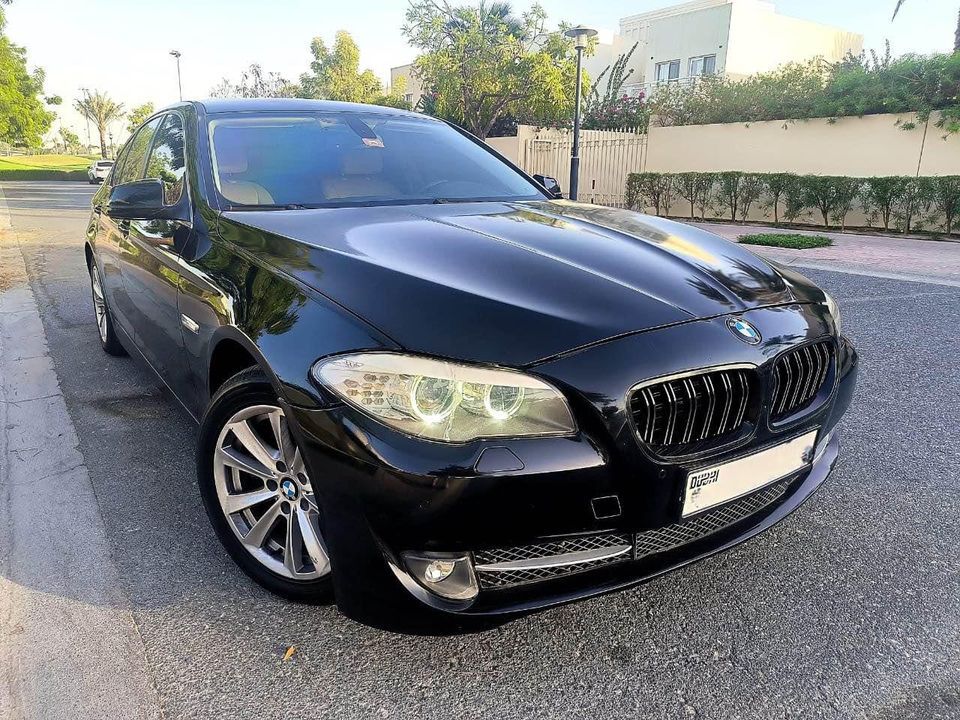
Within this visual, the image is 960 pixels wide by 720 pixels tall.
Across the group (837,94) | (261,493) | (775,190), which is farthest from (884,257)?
(261,493)

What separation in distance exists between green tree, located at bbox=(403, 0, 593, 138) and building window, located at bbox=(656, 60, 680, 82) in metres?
11.0

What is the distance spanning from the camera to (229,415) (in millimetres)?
2133

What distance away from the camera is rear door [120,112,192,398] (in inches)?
107

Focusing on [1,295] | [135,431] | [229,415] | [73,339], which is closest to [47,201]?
[1,295]

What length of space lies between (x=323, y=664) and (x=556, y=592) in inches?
26.9

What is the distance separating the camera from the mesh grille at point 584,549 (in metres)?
1.67

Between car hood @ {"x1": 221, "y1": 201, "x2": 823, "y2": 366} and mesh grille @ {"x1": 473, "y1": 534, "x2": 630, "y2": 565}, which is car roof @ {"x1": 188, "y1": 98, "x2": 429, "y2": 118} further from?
mesh grille @ {"x1": 473, "y1": 534, "x2": 630, "y2": 565}

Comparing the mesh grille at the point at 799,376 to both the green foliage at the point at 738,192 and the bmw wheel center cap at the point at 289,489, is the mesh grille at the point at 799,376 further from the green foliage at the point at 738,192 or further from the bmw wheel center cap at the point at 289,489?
the green foliage at the point at 738,192

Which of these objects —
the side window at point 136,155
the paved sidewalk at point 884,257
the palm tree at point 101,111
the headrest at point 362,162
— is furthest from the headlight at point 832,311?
the palm tree at point 101,111

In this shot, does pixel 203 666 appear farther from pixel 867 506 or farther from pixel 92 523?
pixel 867 506

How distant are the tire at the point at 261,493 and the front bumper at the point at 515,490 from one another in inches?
9.1

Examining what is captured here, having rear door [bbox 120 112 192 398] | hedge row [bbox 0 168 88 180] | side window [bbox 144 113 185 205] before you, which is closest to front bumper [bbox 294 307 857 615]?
rear door [bbox 120 112 192 398]

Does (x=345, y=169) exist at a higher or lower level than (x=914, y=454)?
higher

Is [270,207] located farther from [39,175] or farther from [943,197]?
[39,175]
